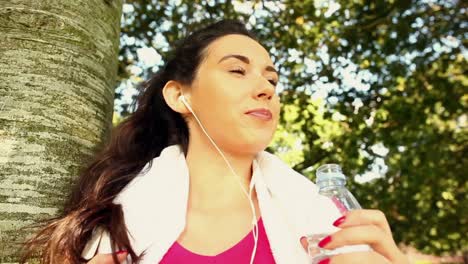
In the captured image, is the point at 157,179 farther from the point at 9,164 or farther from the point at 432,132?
the point at 432,132

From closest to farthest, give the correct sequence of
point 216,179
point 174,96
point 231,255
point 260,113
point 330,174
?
point 330,174 → point 231,255 → point 260,113 → point 216,179 → point 174,96

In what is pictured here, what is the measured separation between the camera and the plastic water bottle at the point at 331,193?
1.29 metres

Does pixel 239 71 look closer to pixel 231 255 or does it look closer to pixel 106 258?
pixel 231 255

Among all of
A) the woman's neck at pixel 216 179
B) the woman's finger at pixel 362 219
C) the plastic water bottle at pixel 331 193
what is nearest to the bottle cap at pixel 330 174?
the plastic water bottle at pixel 331 193

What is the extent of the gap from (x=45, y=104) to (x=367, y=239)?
4.49ft

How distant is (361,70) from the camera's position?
496 cm

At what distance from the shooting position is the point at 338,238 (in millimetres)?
1151

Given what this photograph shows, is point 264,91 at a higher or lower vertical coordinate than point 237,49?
lower

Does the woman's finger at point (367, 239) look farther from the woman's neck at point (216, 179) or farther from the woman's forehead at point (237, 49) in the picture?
the woman's forehead at point (237, 49)

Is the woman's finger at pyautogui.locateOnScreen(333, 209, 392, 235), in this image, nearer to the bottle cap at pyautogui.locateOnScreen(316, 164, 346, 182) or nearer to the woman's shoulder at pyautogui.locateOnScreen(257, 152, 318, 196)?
the bottle cap at pyautogui.locateOnScreen(316, 164, 346, 182)

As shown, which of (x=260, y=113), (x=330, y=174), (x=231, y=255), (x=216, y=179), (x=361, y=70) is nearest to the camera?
A: (x=330, y=174)

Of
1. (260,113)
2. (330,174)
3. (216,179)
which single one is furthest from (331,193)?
(216,179)

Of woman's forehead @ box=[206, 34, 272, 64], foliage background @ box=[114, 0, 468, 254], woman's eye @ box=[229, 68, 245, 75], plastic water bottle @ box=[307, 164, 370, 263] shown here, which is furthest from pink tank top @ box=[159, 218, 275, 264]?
foliage background @ box=[114, 0, 468, 254]

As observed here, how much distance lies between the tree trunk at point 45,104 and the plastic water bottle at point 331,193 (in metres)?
1.06
